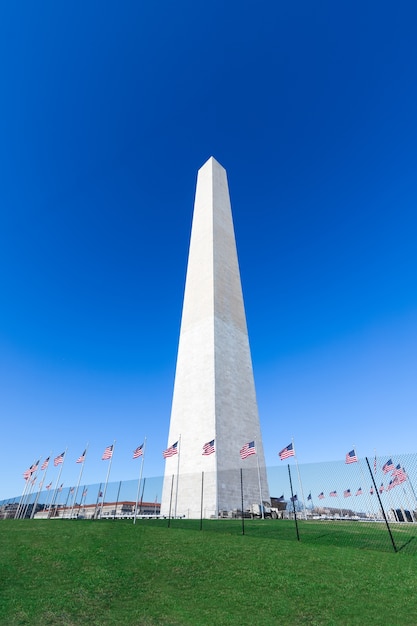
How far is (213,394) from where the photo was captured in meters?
31.4

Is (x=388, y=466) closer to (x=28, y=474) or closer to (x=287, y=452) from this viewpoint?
(x=287, y=452)

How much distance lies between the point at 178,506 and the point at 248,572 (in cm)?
2080

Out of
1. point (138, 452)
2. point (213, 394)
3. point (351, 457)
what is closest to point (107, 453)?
point (138, 452)

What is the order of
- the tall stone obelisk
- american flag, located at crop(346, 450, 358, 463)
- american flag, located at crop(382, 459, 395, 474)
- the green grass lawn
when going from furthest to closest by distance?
the tall stone obelisk < american flag, located at crop(382, 459, 395, 474) < american flag, located at crop(346, 450, 358, 463) < the green grass lawn

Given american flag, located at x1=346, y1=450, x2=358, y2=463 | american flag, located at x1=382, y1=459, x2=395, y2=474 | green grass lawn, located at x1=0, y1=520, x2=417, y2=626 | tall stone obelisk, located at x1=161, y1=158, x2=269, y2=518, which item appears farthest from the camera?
tall stone obelisk, located at x1=161, y1=158, x2=269, y2=518

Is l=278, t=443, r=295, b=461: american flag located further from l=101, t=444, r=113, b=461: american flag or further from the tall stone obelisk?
l=101, t=444, r=113, b=461: american flag

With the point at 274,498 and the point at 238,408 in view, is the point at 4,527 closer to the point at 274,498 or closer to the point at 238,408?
the point at 238,408

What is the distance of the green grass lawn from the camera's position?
7766mm

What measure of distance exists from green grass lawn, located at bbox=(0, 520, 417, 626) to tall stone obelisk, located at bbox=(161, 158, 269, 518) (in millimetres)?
12714

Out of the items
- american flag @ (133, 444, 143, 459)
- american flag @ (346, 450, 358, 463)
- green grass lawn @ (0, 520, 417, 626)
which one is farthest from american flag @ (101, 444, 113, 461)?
american flag @ (346, 450, 358, 463)

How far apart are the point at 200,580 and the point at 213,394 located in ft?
70.5

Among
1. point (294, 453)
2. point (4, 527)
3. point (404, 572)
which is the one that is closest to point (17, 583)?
point (4, 527)

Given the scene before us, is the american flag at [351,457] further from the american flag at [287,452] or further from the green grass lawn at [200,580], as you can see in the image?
the green grass lawn at [200,580]

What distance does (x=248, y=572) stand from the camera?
34.6ft
